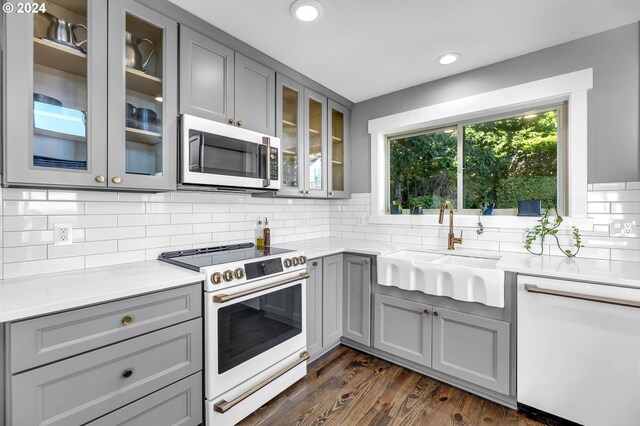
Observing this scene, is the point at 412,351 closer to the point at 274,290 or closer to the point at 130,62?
the point at 274,290

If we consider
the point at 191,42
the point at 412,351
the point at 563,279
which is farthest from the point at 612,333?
the point at 191,42

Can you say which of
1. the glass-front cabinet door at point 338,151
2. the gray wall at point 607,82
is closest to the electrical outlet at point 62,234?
the glass-front cabinet door at point 338,151

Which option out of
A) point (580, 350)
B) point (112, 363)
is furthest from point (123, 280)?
point (580, 350)

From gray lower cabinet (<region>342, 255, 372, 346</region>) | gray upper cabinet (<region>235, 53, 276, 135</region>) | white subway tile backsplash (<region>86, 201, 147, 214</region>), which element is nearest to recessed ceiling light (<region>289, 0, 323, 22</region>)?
gray upper cabinet (<region>235, 53, 276, 135</region>)

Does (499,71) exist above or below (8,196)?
above

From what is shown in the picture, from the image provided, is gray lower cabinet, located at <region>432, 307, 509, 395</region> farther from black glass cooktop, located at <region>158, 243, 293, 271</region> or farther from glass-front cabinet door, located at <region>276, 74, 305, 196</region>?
glass-front cabinet door, located at <region>276, 74, 305, 196</region>

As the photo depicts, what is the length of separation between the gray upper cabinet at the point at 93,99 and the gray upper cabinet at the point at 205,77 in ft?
0.21

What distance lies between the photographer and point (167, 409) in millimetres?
1438

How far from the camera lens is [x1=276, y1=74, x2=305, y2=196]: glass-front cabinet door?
2.41 m

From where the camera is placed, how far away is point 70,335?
1.15 meters

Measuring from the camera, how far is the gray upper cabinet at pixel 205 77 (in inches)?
70.2

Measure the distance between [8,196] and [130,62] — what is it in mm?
903

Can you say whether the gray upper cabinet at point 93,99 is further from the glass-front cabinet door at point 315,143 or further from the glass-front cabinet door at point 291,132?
the glass-front cabinet door at point 315,143

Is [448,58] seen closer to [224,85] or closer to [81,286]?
[224,85]
